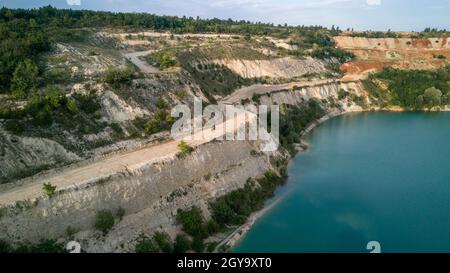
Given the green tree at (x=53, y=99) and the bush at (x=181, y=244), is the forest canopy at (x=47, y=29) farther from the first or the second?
the bush at (x=181, y=244)

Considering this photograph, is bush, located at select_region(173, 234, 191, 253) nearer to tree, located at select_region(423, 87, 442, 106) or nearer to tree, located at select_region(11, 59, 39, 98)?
tree, located at select_region(11, 59, 39, 98)

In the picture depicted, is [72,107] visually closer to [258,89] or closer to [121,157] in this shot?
[121,157]

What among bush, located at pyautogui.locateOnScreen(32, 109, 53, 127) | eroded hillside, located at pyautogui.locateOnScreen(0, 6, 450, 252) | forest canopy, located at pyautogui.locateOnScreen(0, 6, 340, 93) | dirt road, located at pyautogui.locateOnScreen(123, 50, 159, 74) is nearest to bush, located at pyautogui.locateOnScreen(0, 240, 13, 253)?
eroded hillside, located at pyautogui.locateOnScreen(0, 6, 450, 252)

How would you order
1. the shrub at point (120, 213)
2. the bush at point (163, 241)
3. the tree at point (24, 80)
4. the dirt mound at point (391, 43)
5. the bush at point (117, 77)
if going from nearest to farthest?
1. the shrub at point (120, 213)
2. the bush at point (163, 241)
3. the tree at point (24, 80)
4. the bush at point (117, 77)
5. the dirt mound at point (391, 43)

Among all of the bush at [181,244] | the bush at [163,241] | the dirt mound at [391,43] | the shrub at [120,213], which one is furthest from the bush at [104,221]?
the dirt mound at [391,43]

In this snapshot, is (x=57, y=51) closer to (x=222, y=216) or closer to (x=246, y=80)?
(x=222, y=216)

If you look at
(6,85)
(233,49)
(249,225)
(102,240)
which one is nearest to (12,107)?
(6,85)
